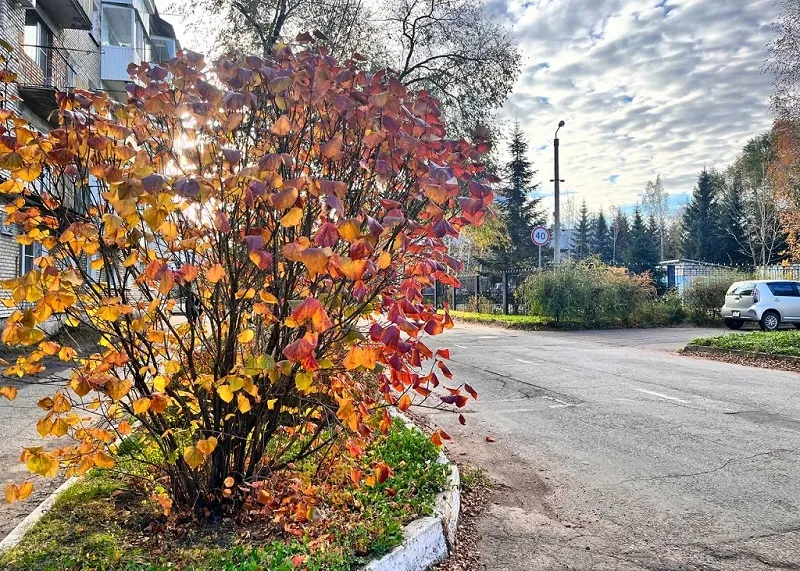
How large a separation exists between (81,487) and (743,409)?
24.5ft

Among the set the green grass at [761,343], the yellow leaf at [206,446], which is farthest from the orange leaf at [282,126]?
the green grass at [761,343]

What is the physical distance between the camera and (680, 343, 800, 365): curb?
11.5 m

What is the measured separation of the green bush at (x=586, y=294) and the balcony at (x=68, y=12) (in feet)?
54.4

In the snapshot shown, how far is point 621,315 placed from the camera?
67.6 ft

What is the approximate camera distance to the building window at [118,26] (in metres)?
21.9

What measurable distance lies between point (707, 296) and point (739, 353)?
9.99 metres

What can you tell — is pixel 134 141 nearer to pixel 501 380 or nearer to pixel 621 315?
pixel 501 380

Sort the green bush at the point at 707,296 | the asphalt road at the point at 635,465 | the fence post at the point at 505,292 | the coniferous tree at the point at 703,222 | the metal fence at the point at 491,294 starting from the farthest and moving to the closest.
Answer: the coniferous tree at the point at 703,222 < the fence post at the point at 505,292 < the metal fence at the point at 491,294 < the green bush at the point at 707,296 < the asphalt road at the point at 635,465

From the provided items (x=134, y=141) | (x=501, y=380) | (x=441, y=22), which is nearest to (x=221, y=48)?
(x=441, y=22)

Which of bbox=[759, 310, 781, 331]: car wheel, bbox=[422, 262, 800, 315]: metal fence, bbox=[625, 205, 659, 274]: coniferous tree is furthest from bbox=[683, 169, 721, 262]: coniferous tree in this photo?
bbox=[759, 310, 781, 331]: car wheel

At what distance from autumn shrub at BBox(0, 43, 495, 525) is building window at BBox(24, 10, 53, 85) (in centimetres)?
1661

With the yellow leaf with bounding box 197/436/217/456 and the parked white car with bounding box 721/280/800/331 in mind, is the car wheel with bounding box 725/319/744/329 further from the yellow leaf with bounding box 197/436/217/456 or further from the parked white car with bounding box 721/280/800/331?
the yellow leaf with bounding box 197/436/217/456

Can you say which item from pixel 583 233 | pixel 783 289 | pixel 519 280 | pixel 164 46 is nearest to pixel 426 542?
pixel 783 289

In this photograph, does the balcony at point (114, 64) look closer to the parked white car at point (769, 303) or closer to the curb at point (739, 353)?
the curb at point (739, 353)
